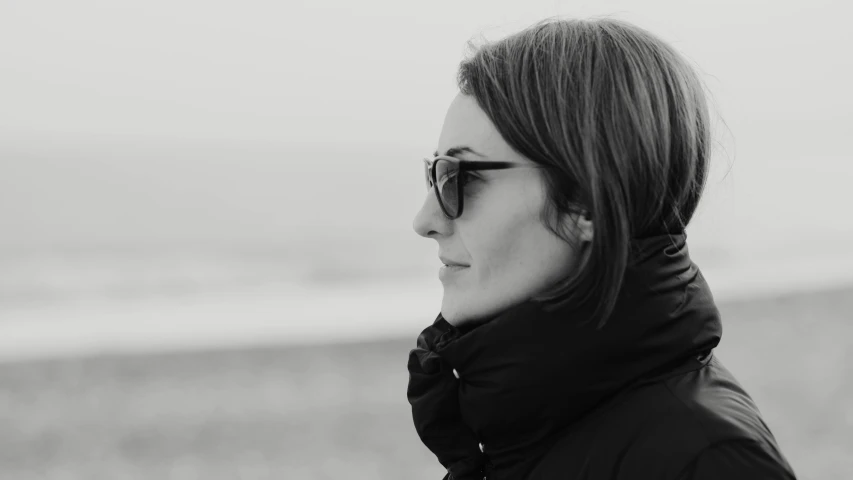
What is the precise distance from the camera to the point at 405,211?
75.3ft

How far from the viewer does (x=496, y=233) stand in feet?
5.46

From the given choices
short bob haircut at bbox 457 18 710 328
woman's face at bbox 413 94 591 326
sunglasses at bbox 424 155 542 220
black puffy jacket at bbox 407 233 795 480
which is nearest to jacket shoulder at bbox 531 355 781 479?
black puffy jacket at bbox 407 233 795 480

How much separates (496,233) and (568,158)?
0.73ft

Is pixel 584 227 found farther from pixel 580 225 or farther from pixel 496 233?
pixel 496 233

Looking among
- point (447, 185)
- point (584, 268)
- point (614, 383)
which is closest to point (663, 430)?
point (614, 383)

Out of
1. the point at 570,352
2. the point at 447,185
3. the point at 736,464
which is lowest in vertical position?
the point at 736,464

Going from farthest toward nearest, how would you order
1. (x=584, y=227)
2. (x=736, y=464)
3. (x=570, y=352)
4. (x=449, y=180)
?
(x=449, y=180) < (x=584, y=227) < (x=570, y=352) < (x=736, y=464)

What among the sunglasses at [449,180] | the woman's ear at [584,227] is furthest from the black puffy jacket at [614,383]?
the sunglasses at [449,180]

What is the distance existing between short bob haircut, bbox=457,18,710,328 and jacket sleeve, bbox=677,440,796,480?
0.91 ft

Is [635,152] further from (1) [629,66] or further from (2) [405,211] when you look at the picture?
(2) [405,211]

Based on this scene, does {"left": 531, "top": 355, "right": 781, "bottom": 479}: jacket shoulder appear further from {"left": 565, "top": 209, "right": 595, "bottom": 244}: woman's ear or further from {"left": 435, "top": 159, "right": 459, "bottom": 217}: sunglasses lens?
{"left": 435, "top": 159, "right": 459, "bottom": 217}: sunglasses lens

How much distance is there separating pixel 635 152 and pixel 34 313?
473 inches

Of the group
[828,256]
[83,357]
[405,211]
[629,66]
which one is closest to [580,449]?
[629,66]

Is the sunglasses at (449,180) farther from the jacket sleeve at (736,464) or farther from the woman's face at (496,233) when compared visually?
the jacket sleeve at (736,464)
